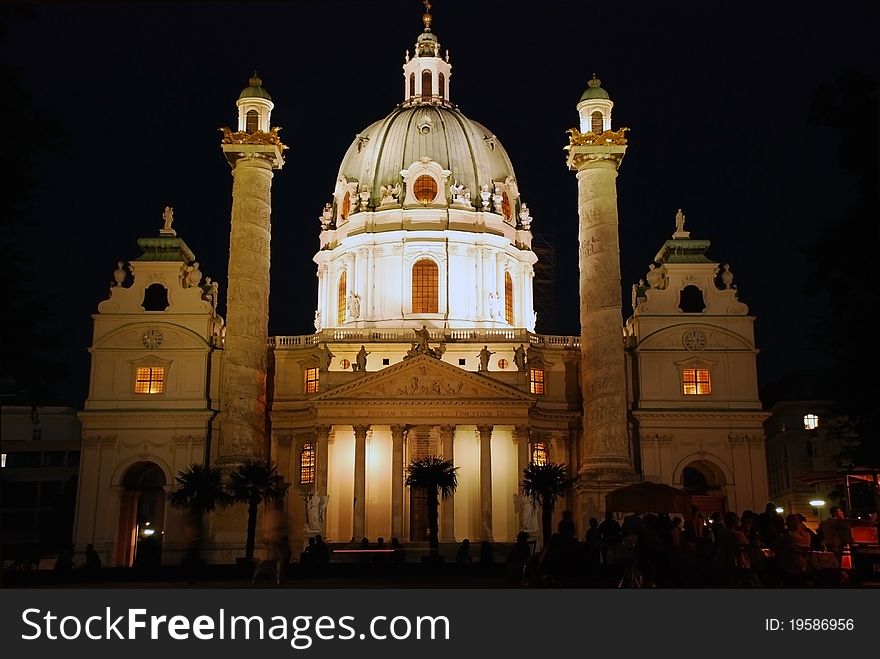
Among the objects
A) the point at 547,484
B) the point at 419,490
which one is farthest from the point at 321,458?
the point at 547,484

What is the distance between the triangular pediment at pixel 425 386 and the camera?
201 feet

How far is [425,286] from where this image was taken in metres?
73.4

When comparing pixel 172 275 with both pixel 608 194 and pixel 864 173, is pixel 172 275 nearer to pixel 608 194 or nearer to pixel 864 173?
pixel 608 194

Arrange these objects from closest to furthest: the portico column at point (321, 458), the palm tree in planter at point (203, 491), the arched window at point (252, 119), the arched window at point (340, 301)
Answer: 1. the palm tree in planter at point (203, 491)
2. the arched window at point (252, 119)
3. the portico column at point (321, 458)
4. the arched window at point (340, 301)

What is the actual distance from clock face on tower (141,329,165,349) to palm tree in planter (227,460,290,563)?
46.6 ft

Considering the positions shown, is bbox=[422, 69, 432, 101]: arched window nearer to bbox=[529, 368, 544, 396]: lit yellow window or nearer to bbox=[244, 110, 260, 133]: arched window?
bbox=[244, 110, 260, 133]: arched window

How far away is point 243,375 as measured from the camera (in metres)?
56.2

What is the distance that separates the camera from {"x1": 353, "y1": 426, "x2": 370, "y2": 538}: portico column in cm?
5975

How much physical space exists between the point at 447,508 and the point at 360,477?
4938 mm

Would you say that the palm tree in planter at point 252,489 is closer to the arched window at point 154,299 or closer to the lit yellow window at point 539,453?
the arched window at point 154,299

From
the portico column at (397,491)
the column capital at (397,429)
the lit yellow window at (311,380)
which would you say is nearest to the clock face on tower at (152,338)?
the lit yellow window at (311,380)

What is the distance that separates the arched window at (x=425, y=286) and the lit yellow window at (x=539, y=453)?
12.2 meters

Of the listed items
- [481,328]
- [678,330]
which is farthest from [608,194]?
[481,328]
